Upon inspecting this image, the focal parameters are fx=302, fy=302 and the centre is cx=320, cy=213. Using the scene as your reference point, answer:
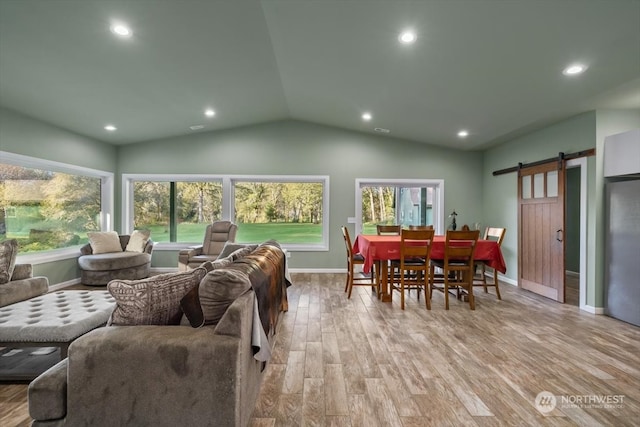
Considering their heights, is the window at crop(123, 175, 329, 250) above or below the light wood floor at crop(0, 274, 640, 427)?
above

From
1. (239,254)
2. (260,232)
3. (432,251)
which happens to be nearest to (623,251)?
(432,251)

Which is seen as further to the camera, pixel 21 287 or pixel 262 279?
pixel 21 287

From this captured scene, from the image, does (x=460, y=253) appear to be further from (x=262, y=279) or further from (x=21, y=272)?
(x=21, y=272)

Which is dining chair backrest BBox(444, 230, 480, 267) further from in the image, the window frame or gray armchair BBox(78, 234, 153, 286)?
the window frame

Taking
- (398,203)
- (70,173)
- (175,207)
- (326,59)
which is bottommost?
(175,207)

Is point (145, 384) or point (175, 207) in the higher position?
point (175, 207)

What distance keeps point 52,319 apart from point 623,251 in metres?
5.56

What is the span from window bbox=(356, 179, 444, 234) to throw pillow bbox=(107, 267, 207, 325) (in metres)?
4.73

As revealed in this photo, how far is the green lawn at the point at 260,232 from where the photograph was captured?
6.25 m

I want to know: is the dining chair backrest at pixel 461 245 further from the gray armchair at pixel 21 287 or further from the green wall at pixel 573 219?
the gray armchair at pixel 21 287

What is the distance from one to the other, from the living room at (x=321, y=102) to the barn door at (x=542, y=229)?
247mm

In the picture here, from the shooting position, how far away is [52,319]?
2197 millimetres

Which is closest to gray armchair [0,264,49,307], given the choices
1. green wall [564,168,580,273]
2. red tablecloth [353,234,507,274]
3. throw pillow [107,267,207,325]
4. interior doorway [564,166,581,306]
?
throw pillow [107,267,207,325]

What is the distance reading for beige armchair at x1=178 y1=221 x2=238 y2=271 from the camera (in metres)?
5.00
